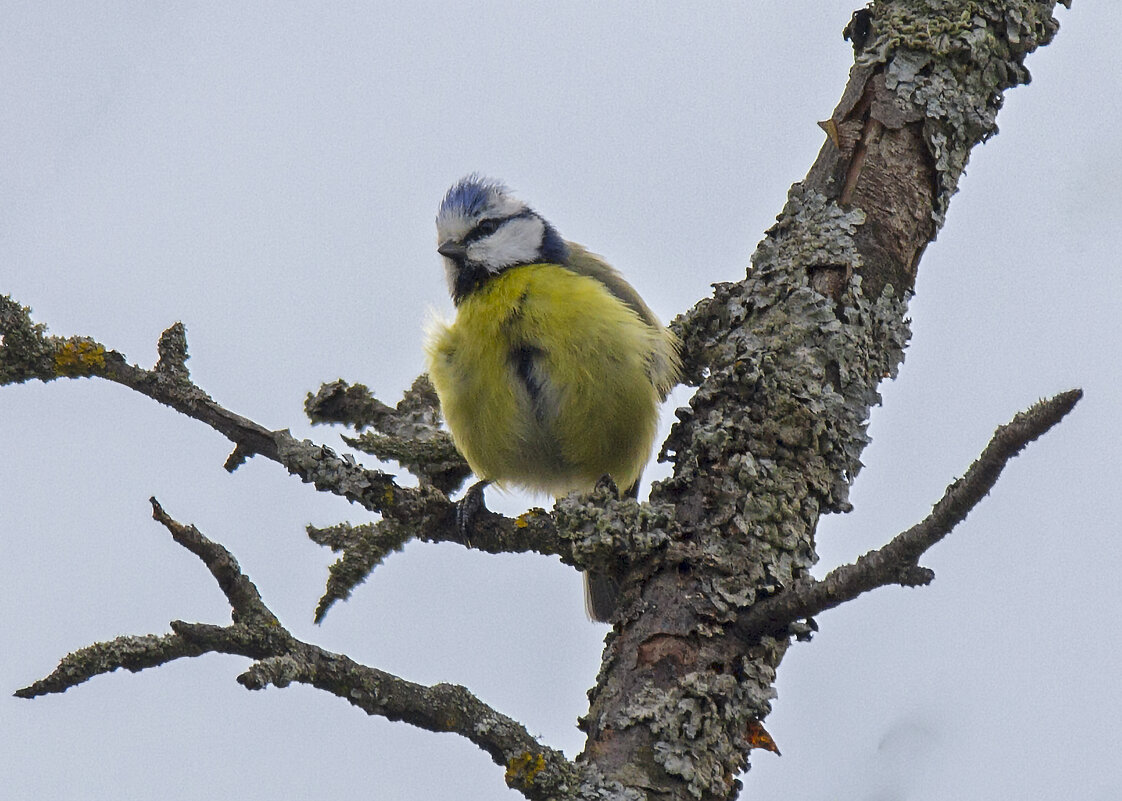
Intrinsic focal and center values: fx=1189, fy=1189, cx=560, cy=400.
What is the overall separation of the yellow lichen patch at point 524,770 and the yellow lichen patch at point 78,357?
47.4 inches

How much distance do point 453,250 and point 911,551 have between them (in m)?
2.37

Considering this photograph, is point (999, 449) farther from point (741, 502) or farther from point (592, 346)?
point (592, 346)

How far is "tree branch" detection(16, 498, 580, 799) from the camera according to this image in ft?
5.90

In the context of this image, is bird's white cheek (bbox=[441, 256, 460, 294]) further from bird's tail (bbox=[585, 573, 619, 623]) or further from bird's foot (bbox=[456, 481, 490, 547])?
bird's foot (bbox=[456, 481, 490, 547])

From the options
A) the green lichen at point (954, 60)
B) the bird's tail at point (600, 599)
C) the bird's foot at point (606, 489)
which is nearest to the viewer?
the bird's foot at point (606, 489)

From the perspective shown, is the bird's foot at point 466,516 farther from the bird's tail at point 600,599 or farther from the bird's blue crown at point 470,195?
the bird's blue crown at point 470,195

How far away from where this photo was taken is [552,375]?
3.34 metres

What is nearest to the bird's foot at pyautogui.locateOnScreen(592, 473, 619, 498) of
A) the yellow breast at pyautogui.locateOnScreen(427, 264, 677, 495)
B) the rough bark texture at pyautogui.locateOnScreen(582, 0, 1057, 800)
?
the rough bark texture at pyautogui.locateOnScreen(582, 0, 1057, 800)

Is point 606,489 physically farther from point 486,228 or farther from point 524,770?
point 486,228

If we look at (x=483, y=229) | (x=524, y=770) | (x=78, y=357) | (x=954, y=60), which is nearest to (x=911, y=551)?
(x=524, y=770)


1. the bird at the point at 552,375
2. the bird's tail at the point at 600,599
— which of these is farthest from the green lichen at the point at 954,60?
the bird's tail at the point at 600,599

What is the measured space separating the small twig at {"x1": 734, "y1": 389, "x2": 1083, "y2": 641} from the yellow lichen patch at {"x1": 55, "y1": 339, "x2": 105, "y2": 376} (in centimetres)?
137

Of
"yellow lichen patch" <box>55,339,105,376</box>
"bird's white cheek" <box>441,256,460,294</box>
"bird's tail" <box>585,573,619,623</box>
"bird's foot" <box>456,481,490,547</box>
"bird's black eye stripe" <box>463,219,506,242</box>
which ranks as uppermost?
"bird's black eye stripe" <box>463,219,506,242</box>

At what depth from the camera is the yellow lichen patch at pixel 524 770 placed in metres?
1.85
